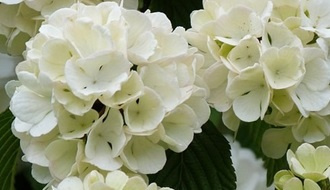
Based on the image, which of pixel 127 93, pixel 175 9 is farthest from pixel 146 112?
pixel 175 9

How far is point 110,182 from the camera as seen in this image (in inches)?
24.9

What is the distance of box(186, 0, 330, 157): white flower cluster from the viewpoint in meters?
0.72

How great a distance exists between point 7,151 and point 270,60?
0.31 metres

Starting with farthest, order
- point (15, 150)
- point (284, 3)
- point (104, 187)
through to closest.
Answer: point (15, 150)
point (284, 3)
point (104, 187)

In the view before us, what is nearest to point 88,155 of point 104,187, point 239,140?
point 104,187

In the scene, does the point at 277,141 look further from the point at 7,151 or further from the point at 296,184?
the point at 7,151

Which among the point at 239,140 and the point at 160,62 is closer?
the point at 160,62

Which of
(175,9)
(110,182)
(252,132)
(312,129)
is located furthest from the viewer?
(252,132)

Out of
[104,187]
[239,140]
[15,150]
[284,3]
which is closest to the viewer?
[104,187]

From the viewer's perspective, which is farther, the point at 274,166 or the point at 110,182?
the point at 274,166

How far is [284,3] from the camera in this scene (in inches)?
28.7

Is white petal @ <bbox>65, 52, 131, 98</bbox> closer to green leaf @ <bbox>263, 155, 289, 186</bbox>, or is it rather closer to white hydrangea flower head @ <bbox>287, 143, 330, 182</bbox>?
white hydrangea flower head @ <bbox>287, 143, 330, 182</bbox>

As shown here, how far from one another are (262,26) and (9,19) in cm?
21

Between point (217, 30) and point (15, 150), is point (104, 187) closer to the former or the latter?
point (217, 30)
